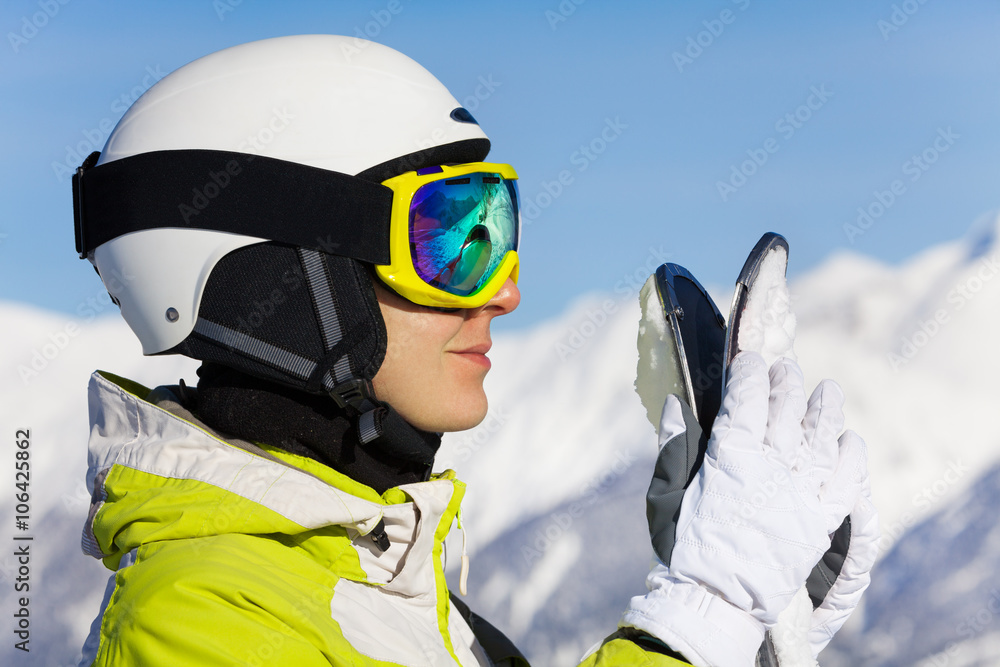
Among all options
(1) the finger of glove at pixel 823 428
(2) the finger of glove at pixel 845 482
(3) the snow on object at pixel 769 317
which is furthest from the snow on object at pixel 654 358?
(2) the finger of glove at pixel 845 482

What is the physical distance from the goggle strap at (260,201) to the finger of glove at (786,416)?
1144 millimetres

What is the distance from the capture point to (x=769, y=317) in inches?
92.0

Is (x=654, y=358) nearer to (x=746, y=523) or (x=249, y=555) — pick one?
(x=746, y=523)

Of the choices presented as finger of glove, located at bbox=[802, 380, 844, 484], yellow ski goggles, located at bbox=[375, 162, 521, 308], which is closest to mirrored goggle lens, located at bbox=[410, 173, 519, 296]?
yellow ski goggles, located at bbox=[375, 162, 521, 308]

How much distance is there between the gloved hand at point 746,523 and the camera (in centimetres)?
186

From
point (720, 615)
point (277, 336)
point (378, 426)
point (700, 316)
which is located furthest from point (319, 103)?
point (720, 615)

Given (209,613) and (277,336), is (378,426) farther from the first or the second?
(209,613)

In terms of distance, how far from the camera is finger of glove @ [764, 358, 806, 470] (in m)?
2.04

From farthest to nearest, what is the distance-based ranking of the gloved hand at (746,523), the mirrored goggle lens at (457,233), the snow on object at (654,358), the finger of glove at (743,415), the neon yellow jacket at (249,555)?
the snow on object at (654,358) < the mirrored goggle lens at (457,233) < the finger of glove at (743,415) < the gloved hand at (746,523) < the neon yellow jacket at (249,555)

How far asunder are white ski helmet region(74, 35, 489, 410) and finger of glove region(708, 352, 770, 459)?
3.03 feet

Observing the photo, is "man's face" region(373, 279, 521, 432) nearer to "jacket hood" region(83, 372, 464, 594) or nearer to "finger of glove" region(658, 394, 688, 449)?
"jacket hood" region(83, 372, 464, 594)

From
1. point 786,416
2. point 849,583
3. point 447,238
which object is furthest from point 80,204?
point 849,583

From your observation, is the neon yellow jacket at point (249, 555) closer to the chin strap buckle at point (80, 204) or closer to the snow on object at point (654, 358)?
the chin strap buckle at point (80, 204)

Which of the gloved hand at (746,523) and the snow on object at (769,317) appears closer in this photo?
the gloved hand at (746,523)
